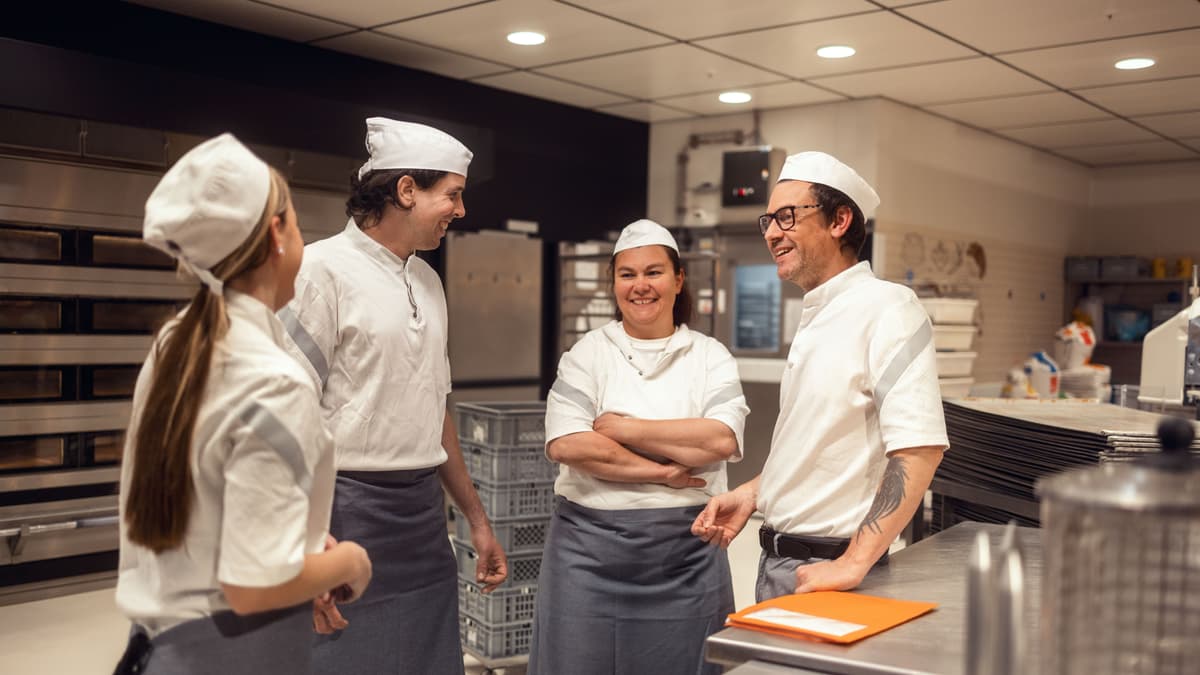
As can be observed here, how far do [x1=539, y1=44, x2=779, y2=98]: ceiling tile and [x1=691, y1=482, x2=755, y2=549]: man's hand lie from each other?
3.23 meters

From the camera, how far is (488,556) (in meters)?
2.74

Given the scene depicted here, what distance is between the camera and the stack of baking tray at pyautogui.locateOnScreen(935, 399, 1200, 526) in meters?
2.45

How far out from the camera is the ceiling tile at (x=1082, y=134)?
7250mm

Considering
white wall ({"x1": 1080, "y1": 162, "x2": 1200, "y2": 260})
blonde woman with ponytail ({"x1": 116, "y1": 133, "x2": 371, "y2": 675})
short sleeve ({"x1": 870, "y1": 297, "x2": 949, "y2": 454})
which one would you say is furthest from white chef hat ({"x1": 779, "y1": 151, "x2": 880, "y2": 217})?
white wall ({"x1": 1080, "y1": 162, "x2": 1200, "y2": 260})

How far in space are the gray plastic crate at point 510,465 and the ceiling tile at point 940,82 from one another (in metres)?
3.18

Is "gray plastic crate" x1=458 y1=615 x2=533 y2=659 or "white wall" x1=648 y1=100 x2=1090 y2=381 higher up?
"white wall" x1=648 y1=100 x2=1090 y2=381

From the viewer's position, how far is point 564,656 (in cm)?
275

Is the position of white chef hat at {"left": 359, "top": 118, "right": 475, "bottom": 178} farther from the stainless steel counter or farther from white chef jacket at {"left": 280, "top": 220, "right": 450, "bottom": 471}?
the stainless steel counter

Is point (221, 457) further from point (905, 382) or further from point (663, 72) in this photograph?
point (663, 72)

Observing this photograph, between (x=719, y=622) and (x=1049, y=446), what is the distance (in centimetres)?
94

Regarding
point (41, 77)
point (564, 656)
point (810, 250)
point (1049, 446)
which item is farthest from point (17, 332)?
point (1049, 446)

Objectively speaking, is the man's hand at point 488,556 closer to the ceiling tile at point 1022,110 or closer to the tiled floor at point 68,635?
the tiled floor at point 68,635

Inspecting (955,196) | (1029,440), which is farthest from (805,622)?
(955,196)

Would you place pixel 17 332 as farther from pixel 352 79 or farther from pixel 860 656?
pixel 860 656
